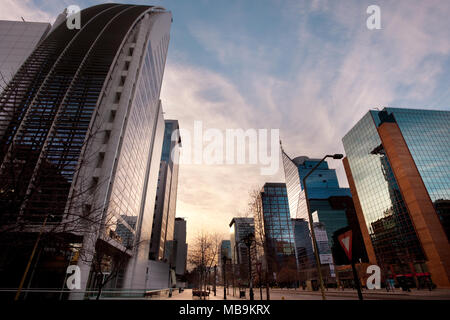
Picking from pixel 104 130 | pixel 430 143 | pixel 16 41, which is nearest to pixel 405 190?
pixel 430 143

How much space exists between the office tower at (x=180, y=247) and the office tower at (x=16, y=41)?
117 meters

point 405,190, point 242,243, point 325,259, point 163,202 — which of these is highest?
point 163,202

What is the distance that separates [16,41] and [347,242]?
189ft

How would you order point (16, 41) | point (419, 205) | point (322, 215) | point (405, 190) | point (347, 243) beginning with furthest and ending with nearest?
point (322, 215) < point (405, 190) < point (419, 205) < point (16, 41) < point (347, 243)

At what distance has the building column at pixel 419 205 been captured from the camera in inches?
2182

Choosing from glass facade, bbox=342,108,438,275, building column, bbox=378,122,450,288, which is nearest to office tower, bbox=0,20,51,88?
glass facade, bbox=342,108,438,275

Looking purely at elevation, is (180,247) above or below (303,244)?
below

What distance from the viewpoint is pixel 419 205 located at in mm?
62281

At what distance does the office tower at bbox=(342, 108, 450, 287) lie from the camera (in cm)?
5941

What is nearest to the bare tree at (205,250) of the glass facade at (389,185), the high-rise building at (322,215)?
the glass facade at (389,185)

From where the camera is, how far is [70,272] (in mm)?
23938

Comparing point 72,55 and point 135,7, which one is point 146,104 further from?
point 135,7

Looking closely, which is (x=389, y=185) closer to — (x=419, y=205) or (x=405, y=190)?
(x=405, y=190)

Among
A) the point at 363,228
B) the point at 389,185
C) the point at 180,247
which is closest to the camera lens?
the point at 389,185
